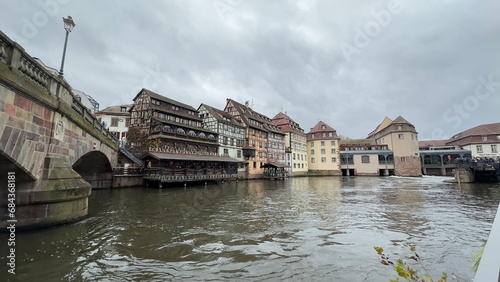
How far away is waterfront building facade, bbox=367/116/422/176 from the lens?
197 feet

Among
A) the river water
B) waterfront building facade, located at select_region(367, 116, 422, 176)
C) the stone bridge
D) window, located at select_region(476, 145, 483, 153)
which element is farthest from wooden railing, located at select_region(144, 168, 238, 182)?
window, located at select_region(476, 145, 483, 153)

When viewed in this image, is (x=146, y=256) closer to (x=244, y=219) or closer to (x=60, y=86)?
(x=244, y=219)

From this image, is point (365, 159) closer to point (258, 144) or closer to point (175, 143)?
point (258, 144)

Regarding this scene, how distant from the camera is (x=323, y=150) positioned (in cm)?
6794

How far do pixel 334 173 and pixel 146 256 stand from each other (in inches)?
2536

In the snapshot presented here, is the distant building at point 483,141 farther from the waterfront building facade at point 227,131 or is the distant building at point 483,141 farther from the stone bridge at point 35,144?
the stone bridge at point 35,144

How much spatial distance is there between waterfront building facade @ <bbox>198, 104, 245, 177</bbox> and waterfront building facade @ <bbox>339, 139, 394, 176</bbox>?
34.9 meters

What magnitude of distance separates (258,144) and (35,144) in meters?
44.0

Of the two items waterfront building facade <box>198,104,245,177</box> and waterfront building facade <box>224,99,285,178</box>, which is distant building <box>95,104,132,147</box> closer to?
waterfront building facade <box>198,104,245,177</box>

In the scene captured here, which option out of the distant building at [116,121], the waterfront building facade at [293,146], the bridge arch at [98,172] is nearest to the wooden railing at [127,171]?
the bridge arch at [98,172]

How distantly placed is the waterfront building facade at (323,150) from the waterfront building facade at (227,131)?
2859cm

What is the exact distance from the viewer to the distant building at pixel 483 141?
5717cm

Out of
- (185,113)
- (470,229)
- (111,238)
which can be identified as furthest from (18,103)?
(185,113)

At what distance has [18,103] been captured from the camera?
768cm
